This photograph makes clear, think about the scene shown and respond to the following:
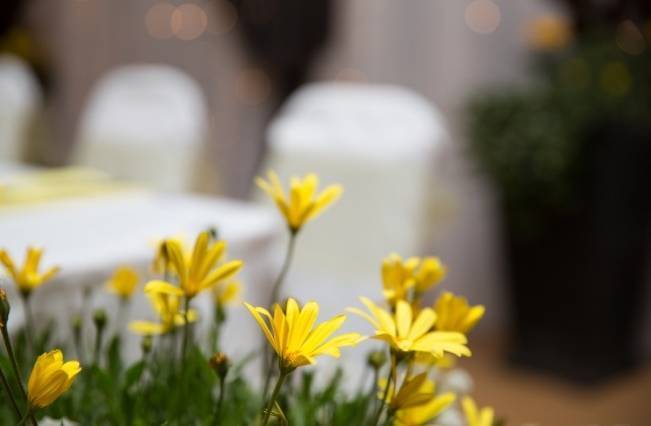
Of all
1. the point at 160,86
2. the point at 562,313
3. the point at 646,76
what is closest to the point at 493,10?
the point at 646,76

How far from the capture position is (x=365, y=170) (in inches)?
69.5

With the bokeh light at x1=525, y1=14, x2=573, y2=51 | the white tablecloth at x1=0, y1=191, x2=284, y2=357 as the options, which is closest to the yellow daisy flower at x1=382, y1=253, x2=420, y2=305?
the white tablecloth at x1=0, y1=191, x2=284, y2=357

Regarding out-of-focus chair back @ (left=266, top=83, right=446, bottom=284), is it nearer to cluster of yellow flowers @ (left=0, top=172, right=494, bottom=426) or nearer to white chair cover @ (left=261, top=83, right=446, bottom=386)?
white chair cover @ (left=261, top=83, right=446, bottom=386)

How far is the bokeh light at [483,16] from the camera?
3.05 m

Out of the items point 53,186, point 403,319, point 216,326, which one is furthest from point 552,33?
point 403,319

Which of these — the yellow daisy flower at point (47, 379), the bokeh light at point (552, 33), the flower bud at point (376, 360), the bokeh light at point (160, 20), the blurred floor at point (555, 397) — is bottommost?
the blurred floor at point (555, 397)

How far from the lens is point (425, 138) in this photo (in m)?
1.76

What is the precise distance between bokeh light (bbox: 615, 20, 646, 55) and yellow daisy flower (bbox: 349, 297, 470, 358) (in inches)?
92.6

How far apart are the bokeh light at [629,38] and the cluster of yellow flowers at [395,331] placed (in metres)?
2.29

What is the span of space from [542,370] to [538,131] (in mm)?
824

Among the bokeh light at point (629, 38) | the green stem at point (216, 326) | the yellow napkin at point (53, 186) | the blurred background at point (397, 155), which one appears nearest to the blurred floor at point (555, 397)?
the blurred background at point (397, 155)

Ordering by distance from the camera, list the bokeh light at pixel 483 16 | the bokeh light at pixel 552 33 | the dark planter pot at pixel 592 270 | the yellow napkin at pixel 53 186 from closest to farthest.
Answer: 1. the yellow napkin at pixel 53 186
2. the dark planter pot at pixel 592 270
3. the bokeh light at pixel 552 33
4. the bokeh light at pixel 483 16

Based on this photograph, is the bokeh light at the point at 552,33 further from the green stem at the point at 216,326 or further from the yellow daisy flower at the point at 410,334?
the yellow daisy flower at the point at 410,334

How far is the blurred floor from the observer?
2393mm
